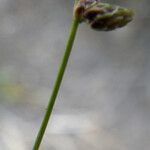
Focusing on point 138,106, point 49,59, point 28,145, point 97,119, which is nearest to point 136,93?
point 138,106

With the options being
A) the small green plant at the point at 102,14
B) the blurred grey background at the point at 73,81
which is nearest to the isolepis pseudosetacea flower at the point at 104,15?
the small green plant at the point at 102,14

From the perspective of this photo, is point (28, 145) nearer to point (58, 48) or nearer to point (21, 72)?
point (21, 72)

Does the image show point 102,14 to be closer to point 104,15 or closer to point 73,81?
point 104,15

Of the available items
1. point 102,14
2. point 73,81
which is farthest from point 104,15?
point 73,81

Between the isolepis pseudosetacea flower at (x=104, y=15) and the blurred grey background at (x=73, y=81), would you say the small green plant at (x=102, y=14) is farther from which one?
the blurred grey background at (x=73, y=81)

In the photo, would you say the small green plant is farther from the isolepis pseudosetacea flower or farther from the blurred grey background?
the blurred grey background

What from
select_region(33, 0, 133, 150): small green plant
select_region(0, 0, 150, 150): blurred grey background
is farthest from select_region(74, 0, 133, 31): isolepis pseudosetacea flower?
select_region(0, 0, 150, 150): blurred grey background
